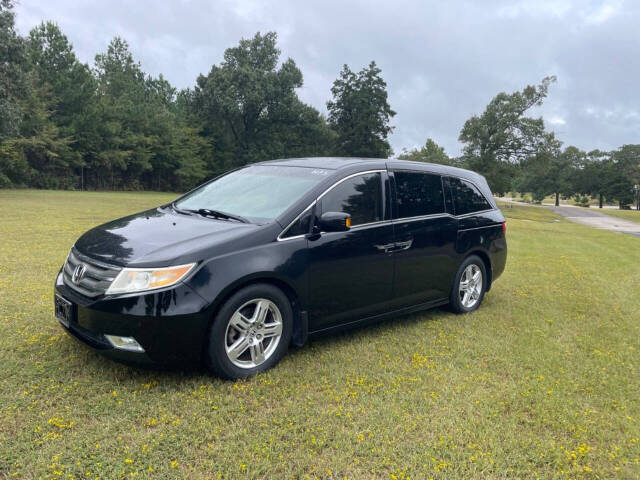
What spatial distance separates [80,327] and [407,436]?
95.2 inches

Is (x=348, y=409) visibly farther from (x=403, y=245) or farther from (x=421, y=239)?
(x=421, y=239)

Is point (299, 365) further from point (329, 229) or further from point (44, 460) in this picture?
point (44, 460)

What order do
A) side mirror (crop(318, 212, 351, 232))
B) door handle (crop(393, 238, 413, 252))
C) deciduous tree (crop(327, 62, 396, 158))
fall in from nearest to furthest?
side mirror (crop(318, 212, 351, 232)) < door handle (crop(393, 238, 413, 252)) < deciduous tree (crop(327, 62, 396, 158))

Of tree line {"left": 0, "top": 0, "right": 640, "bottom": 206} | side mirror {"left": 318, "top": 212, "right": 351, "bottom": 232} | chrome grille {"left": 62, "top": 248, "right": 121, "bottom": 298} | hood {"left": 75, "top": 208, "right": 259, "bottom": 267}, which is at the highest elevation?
tree line {"left": 0, "top": 0, "right": 640, "bottom": 206}

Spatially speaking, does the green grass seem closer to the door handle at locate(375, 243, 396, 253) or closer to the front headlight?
the door handle at locate(375, 243, 396, 253)

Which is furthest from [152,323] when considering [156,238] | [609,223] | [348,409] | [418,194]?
[609,223]

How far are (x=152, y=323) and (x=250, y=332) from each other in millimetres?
758

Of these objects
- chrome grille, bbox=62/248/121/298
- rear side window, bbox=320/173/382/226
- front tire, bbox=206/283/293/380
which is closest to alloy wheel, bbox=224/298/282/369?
front tire, bbox=206/283/293/380

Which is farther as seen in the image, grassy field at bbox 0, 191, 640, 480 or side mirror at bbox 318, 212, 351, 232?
side mirror at bbox 318, 212, 351, 232

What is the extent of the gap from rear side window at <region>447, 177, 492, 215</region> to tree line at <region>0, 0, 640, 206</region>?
140 ft

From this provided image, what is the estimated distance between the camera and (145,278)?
320 centimetres

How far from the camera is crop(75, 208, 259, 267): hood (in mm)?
3311

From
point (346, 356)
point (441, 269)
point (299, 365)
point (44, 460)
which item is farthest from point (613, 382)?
point (44, 460)

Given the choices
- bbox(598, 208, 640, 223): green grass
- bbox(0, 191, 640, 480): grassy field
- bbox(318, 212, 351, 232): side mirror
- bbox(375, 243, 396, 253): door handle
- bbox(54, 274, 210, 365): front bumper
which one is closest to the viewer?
bbox(0, 191, 640, 480): grassy field
